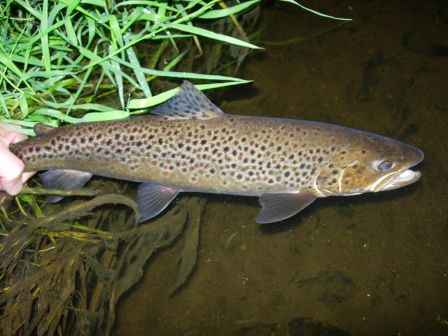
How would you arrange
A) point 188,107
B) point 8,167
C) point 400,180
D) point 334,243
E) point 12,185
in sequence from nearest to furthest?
point 8,167
point 12,185
point 188,107
point 400,180
point 334,243

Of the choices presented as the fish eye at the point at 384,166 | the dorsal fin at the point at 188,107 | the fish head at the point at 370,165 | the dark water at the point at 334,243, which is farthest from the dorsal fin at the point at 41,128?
the fish eye at the point at 384,166

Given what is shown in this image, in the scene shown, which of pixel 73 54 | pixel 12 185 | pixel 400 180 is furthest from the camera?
pixel 73 54

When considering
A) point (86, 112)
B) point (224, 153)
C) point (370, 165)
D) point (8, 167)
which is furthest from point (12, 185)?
point (370, 165)

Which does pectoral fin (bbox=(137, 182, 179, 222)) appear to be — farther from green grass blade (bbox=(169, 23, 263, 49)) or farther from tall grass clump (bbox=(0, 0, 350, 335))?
green grass blade (bbox=(169, 23, 263, 49))

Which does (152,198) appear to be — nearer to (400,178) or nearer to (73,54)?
(73,54)

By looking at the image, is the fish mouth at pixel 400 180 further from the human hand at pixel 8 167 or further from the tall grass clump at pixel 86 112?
the human hand at pixel 8 167

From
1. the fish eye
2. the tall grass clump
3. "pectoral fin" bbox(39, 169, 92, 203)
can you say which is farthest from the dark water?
"pectoral fin" bbox(39, 169, 92, 203)

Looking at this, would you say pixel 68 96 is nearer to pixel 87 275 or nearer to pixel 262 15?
pixel 87 275
